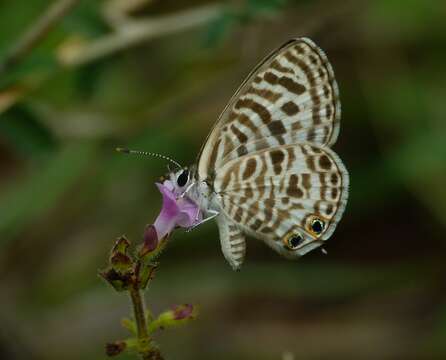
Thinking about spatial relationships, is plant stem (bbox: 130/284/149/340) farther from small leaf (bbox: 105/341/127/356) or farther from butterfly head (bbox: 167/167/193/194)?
butterfly head (bbox: 167/167/193/194)

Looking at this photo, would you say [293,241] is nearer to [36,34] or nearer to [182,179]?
[182,179]

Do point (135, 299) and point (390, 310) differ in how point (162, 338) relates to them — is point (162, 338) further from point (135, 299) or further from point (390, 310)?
point (135, 299)

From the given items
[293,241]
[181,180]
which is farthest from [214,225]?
[293,241]

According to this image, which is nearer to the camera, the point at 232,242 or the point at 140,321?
the point at 140,321

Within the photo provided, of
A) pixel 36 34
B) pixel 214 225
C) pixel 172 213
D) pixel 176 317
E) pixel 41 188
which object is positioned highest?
pixel 36 34

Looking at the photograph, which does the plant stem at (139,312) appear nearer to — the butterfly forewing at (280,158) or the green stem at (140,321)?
the green stem at (140,321)

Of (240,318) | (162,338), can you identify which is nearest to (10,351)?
(162,338)

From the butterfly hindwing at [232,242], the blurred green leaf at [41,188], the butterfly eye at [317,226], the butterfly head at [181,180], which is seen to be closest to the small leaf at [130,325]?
the butterfly hindwing at [232,242]
